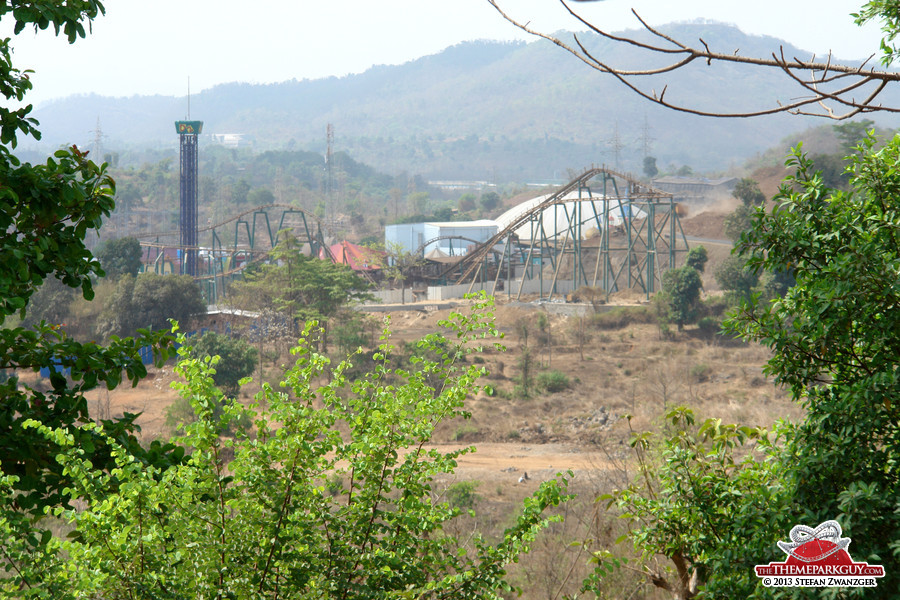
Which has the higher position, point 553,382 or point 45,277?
point 45,277

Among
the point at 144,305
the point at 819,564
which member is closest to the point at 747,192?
the point at 144,305

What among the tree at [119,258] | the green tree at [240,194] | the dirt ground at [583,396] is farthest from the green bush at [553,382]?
the green tree at [240,194]

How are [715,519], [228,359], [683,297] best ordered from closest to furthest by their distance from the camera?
[715,519], [228,359], [683,297]

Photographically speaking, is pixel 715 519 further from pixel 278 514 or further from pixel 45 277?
pixel 45 277

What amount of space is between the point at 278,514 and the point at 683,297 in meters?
27.7

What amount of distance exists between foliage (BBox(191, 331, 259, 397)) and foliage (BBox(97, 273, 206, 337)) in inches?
172

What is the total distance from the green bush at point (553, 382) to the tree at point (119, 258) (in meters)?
18.7

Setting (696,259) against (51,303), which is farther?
(696,259)

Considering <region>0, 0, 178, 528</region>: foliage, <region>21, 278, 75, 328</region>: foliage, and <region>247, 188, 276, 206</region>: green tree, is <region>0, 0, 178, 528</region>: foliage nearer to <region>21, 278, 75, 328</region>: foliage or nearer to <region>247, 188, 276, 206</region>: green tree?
<region>21, 278, 75, 328</region>: foliage

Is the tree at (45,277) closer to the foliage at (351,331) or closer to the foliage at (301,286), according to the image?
the foliage at (351,331)

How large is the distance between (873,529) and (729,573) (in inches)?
30.1

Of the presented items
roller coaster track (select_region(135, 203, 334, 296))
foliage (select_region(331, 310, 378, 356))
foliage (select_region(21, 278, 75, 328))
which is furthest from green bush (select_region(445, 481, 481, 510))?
roller coaster track (select_region(135, 203, 334, 296))

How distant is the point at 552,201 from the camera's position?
113 ft

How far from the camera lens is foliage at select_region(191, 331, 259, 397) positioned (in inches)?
837
